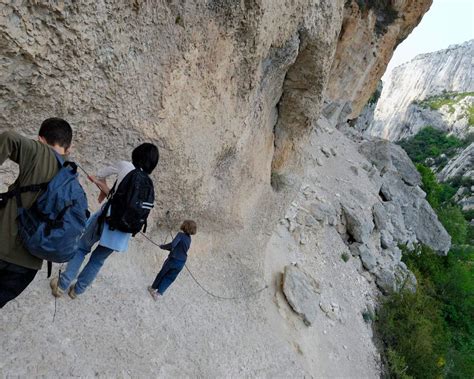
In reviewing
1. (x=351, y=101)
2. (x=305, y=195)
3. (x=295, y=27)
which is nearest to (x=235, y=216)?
(x=295, y=27)

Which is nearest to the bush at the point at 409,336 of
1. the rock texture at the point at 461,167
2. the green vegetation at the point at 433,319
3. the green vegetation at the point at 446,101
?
Answer: the green vegetation at the point at 433,319

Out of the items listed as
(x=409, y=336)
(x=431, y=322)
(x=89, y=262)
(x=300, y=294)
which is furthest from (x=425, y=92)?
(x=89, y=262)

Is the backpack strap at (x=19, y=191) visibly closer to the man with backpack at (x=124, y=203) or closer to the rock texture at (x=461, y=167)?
the man with backpack at (x=124, y=203)

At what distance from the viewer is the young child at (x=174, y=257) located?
489 cm

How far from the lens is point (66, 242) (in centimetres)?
243

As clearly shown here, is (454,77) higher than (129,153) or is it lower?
higher

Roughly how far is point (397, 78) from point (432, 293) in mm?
137506

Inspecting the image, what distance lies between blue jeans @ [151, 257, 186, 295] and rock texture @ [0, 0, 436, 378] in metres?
0.20

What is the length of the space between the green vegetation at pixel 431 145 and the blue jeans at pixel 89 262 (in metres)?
74.7

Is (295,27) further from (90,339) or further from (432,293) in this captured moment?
(432,293)

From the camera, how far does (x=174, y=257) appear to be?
4.89 metres

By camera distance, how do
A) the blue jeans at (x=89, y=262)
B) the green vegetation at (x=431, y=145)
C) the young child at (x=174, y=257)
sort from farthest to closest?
the green vegetation at (x=431, y=145)
the young child at (x=174, y=257)
the blue jeans at (x=89, y=262)

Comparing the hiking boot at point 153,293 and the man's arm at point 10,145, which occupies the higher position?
the man's arm at point 10,145

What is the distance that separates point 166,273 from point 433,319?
12.4 m
